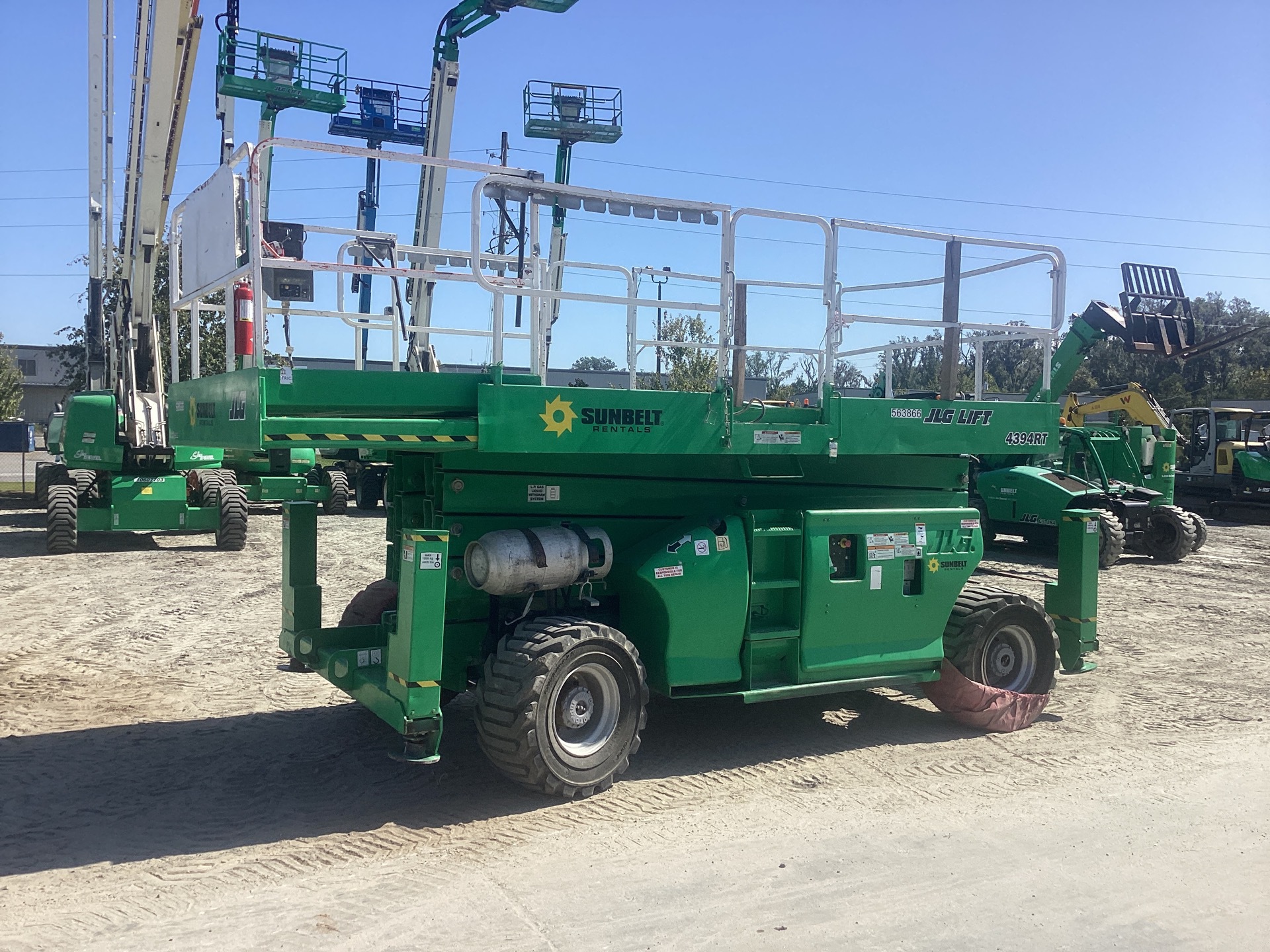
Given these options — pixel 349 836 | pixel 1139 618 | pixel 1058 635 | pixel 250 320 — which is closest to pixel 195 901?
pixel 349 836

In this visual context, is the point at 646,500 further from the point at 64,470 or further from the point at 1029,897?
the point at 64,470

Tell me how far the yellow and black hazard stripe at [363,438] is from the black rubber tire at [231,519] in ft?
35.4

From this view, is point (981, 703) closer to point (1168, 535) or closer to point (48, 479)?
point (1168, 535)

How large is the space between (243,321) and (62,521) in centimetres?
1081

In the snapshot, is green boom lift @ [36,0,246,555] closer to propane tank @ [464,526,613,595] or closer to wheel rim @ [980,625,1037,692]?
propane tank @ [464,526,613,595]

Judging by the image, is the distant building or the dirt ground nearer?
the dirt ground

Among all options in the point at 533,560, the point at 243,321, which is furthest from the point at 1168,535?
the point at 243,321

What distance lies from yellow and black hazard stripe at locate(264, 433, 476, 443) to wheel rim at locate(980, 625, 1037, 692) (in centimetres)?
406

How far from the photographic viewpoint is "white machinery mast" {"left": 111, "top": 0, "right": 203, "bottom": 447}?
12914mm

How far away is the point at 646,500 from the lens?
6207mm

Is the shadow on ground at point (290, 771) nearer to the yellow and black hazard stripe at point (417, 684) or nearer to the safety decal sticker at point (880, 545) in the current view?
the yellow and black hazard stripe at point (417, 684)

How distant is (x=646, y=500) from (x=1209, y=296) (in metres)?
68.0

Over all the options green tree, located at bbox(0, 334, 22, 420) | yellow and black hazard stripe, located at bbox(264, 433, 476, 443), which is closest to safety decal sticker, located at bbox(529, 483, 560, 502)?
yellow and black hazard stripe, located at bbox(264, 433, 476, 443)

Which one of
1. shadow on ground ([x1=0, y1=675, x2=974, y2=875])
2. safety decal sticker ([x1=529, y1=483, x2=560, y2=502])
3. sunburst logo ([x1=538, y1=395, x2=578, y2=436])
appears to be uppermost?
sunburst logo ([x1=538, y1=395, x2=578, y2=436])
